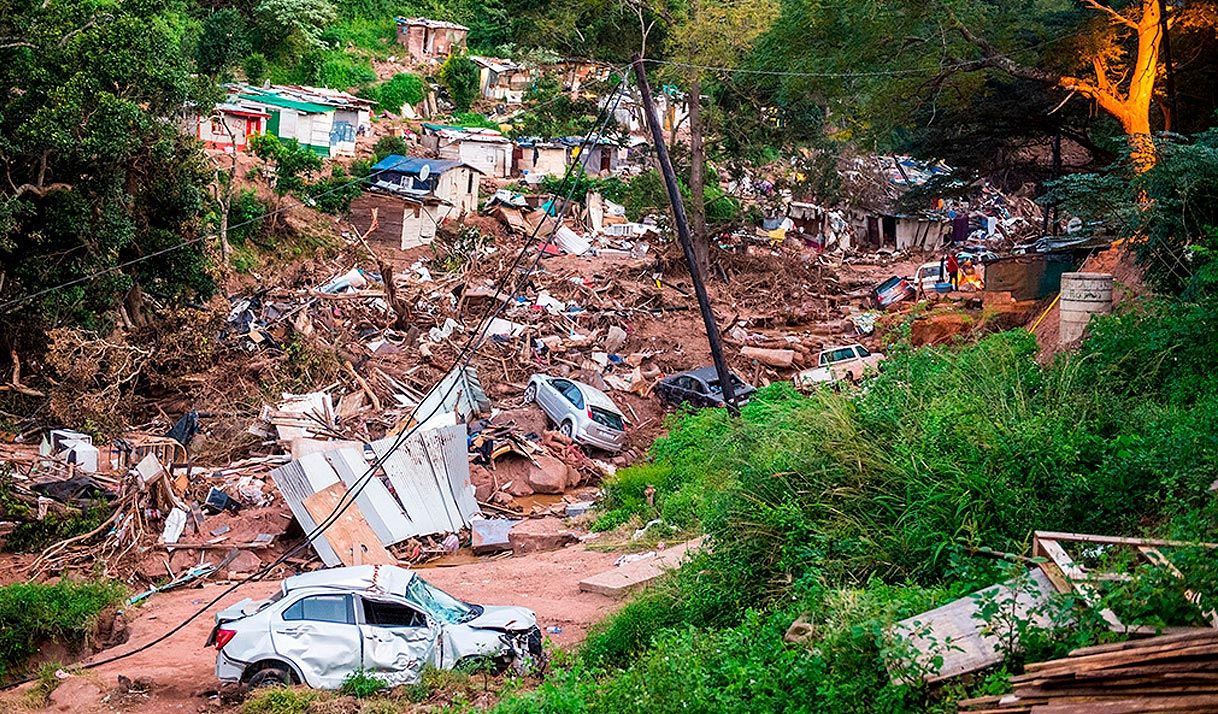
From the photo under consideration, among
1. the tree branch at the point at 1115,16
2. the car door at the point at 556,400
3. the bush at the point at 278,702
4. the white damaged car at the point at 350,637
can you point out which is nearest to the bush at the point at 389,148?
the car door at the point at 556,400

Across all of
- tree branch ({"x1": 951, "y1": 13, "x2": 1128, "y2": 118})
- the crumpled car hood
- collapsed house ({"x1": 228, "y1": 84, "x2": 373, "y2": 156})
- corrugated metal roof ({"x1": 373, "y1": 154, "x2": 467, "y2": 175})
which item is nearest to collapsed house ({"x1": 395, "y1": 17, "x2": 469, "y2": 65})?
collapsed house ({"x1": 228, "y1": 84, "x2": 373, "y2": 156})

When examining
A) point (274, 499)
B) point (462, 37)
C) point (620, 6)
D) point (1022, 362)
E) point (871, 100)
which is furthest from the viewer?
point (462, 37)

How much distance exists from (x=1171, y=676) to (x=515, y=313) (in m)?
24.4

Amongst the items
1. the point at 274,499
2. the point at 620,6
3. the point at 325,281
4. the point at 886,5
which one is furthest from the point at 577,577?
the point at 620,6

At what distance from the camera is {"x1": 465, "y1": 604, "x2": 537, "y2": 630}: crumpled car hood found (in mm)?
11578

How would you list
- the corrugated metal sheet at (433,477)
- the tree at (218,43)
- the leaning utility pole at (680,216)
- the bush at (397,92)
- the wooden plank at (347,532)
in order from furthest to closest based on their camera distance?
the bush at (397,92), the tree at (218,43), the leaning utility pole at (680,216), the corrugated metal sheet at (433,477), the wooden plank at (347,532)

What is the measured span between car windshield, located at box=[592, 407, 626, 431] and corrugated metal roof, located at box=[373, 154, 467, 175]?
1843 cm

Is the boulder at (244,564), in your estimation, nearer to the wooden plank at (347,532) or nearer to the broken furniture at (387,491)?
the broken furniture at (387,491)

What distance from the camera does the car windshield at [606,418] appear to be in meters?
22.2

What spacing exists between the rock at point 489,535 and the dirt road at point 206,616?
12.8 inches

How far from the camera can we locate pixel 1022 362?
43.6ft

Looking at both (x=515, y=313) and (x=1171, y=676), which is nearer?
(x=1171, y=676)

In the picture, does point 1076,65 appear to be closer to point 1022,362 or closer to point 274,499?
point 1022,362

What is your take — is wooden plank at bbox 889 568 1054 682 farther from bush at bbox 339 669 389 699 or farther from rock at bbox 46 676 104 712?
rock at bbox 46 676 104 712
